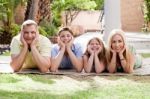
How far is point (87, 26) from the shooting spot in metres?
31.4

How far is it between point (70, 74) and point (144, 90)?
1.55m

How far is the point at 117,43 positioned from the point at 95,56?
403 mm

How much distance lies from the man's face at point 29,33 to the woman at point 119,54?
3.95ft

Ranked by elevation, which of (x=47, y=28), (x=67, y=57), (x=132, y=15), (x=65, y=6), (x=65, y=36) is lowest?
(x=67, y=57)

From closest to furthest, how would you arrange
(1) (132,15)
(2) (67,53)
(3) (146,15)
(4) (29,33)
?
(4) (29,33) → (2) (67,53) → (3) (146,15) → (1) (132,15)

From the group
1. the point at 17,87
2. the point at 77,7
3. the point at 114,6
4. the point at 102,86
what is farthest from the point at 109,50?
the point at 77,7

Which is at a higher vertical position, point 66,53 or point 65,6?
point 65,6

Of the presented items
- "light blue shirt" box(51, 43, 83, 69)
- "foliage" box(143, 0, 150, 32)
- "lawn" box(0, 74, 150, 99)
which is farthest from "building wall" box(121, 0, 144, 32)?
"lawn" box(0, 74, 150, 99)

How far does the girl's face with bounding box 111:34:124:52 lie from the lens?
Result: 7.20 m

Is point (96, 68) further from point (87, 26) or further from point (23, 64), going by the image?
point (87, 26)

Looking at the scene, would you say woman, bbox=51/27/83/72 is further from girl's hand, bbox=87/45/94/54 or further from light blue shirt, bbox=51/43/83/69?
girl's hand, bbox=87/45/94/54

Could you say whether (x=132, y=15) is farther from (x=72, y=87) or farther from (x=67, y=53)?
(x=72, y=87)

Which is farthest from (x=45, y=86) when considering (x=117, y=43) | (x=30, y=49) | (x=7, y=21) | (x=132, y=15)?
(x=132, y=15)

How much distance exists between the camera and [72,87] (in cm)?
612
